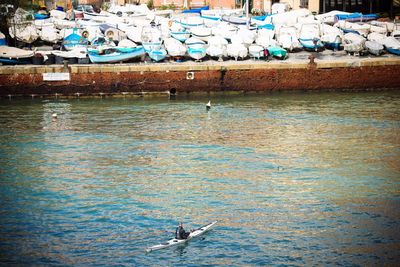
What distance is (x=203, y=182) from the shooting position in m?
24.0

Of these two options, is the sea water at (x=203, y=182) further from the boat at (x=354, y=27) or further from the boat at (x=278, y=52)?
the boat at (x=354, y=27)

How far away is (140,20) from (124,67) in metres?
14.8

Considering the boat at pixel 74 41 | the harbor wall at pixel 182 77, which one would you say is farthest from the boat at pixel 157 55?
the boat at pixel 74 41

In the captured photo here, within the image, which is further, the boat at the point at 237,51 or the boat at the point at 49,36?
the boat at the point at 49,36

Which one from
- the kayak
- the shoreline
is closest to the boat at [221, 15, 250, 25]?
the shoreline

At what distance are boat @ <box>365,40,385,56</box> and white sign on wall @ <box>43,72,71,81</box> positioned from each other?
16249 millimetres

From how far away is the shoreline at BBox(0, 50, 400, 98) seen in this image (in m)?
38.5

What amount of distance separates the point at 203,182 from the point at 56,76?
16785 millimetres

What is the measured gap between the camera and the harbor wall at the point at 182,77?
38.5 metres

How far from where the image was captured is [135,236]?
63.8 feet

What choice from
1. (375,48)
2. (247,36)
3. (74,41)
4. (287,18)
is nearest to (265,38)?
(247,36)

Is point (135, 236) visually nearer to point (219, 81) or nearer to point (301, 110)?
point (301, 110)

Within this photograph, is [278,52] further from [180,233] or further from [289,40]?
[180,233]

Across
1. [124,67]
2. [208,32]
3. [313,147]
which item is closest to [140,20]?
[208,32]
